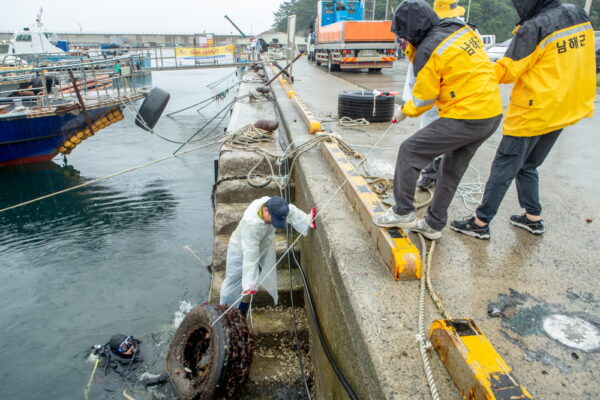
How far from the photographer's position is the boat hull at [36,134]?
1108 centimetres

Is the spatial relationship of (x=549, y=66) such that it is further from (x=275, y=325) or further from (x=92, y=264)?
(x=92, y=264)

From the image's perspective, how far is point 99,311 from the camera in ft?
18.8

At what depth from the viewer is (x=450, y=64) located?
8.21ft

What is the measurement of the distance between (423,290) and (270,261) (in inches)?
84.1

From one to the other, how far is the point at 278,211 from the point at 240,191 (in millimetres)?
2008

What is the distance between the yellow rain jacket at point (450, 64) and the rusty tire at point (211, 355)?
2349 mm

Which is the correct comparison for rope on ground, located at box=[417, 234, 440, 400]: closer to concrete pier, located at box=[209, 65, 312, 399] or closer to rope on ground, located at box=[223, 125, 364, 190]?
concrete pier, located at box=[209, 65, 312, 399]

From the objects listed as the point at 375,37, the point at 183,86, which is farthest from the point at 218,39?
the point at 375,37

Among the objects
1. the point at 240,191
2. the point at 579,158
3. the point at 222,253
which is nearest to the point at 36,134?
the point at 240,191

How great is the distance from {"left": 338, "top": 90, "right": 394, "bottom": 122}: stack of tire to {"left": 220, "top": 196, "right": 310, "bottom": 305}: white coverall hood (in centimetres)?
389

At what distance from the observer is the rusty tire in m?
3.09

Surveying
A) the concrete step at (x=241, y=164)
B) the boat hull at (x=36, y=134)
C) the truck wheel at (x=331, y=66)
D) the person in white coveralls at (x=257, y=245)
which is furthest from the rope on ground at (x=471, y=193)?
the truck wheel at (x=331, y=66)

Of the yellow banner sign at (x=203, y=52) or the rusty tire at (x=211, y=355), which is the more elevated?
the yellow banner sign at (x=203, y=52)

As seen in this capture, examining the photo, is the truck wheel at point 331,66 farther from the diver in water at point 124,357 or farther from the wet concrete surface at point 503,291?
the diver in water at point 124,357
